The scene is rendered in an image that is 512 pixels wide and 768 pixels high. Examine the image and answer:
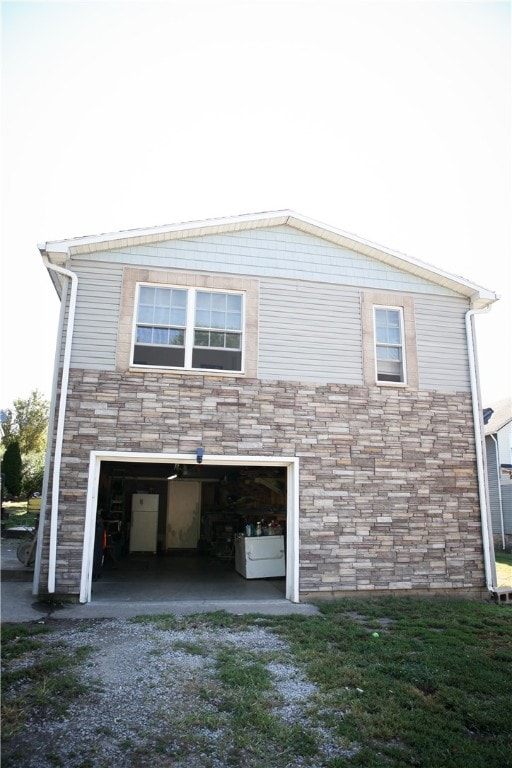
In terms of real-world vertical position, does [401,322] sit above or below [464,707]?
above

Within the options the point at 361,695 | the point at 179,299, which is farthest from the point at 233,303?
the point at 361,695

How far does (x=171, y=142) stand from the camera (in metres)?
10.2

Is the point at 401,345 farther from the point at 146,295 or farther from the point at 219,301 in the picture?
the point at 146,295

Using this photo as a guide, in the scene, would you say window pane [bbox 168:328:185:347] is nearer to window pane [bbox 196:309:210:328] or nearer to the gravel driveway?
window pane [bbox 196:309:210:328]

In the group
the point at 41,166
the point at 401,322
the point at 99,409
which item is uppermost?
the point at 41,166

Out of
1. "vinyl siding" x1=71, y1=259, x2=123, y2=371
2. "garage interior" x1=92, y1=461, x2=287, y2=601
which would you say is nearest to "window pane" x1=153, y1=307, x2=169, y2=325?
"vinyl siding" x1=71, y1=259, x2=123, y2=371

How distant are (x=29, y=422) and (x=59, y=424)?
72.6ft

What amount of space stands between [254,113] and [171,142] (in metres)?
1.74

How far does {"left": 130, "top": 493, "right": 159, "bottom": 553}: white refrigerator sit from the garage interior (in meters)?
0.03

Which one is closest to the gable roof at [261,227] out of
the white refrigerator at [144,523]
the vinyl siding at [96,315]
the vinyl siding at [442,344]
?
the vinyl siding at [96,315]

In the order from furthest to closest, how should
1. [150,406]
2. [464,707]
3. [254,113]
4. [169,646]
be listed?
[254,113] < [150,406] < [169,646] < [464,707]

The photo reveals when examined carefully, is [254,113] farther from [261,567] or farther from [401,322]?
[261,567]

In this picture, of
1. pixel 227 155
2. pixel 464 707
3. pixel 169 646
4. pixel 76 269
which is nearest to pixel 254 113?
pixel 227 155

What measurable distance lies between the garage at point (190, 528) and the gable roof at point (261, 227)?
3.69m
